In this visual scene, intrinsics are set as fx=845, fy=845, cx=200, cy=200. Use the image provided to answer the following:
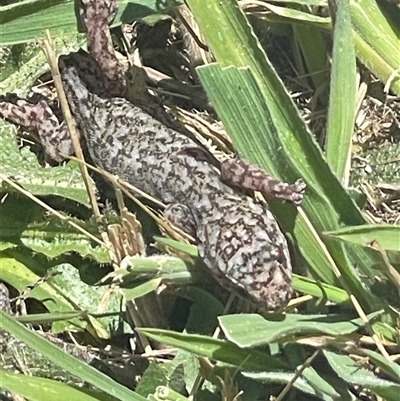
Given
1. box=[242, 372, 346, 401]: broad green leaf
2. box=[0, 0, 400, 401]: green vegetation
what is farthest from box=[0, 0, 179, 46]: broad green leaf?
box=[242, 372, 346, 401]: broad green leaf

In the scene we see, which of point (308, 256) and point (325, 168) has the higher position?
point (325, 168)

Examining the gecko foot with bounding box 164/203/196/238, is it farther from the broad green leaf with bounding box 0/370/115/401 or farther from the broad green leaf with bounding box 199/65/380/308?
the broad green leaf with bounding box 0/370/115/401

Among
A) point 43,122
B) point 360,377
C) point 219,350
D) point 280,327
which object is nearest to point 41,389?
point 219,350

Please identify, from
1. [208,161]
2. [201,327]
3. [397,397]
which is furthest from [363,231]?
[208,161]

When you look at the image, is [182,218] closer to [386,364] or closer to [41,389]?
[41,389]

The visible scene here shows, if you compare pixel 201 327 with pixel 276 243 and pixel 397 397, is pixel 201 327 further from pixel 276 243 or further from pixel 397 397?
pixel 397 397

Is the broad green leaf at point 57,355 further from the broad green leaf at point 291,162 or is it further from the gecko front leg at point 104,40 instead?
the gecko front leg at point 104,40
